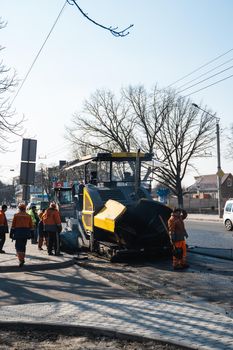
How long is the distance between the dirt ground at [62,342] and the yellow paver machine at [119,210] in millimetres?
6816

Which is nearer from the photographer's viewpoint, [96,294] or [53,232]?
[96,294]

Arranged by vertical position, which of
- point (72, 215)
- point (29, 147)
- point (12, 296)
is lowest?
point (12, 296)

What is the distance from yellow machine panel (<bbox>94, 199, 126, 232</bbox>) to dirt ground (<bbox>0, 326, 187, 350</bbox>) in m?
6.76

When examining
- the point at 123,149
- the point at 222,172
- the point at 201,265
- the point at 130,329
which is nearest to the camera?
the point at 130,329

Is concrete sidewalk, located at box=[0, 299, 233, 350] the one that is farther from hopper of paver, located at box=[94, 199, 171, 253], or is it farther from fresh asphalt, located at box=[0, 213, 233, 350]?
hopper of paver, located at box=[94, 199, 171, 253]

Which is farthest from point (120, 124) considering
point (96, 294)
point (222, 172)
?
point (96, 294)

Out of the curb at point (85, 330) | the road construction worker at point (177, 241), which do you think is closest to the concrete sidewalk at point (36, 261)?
the road construction worker at point (177, 241)

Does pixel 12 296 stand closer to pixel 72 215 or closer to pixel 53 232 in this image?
pixel 53 232

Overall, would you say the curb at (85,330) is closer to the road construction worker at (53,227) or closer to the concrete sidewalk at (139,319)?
the concrete sidewalk at (139,319)

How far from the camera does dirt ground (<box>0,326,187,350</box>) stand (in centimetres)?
558

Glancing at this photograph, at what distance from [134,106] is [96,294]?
41.4 meters

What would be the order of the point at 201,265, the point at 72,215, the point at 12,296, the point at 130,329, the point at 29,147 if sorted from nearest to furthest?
the point at 130,329
the point at 12,296
the point at 201,265
the point at 29,147
the point at 72,215

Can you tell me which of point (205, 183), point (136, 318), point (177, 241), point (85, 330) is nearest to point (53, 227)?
point (177, 241)

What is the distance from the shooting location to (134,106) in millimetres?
49375
